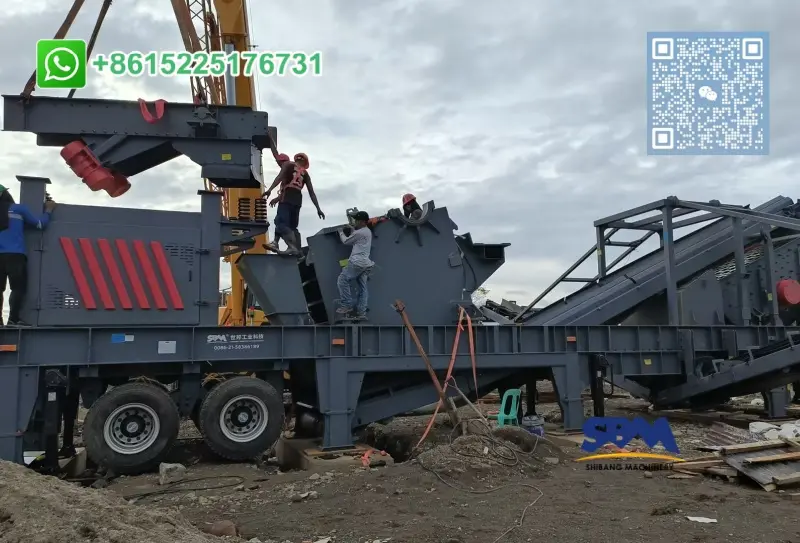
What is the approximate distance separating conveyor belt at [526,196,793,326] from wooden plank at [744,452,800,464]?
13.5 ft

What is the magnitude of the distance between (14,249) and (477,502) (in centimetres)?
A: 590

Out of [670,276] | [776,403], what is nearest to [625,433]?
[670,276]

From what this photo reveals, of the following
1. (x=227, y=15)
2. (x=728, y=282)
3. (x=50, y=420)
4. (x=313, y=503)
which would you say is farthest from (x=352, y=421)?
(x=227, y=15)

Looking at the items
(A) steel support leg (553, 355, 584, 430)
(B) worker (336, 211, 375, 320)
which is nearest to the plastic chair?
(A) steel support leg (553, 355, 584, 430)

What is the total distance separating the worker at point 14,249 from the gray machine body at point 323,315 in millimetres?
146

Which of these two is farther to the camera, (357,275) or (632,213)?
(632,213)

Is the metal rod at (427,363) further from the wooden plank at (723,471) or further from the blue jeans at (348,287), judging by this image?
the wooden plank at (723,471)

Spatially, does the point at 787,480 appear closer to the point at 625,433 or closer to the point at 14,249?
the point at 625,433

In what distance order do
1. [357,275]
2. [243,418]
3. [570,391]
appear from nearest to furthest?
[243,418], [357,275], [570,391]

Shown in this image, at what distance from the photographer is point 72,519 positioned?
4.26 m

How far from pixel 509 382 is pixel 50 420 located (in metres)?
6.59

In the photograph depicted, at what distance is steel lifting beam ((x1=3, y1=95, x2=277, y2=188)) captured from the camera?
8.37 m

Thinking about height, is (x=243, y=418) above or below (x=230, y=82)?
below

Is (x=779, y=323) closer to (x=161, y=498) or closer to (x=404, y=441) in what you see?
(x=404, y=441)
